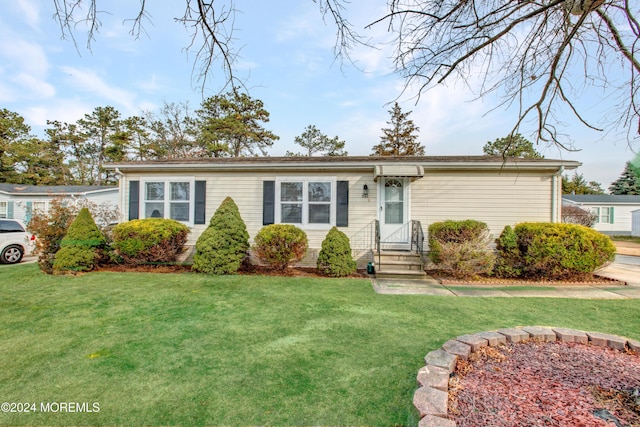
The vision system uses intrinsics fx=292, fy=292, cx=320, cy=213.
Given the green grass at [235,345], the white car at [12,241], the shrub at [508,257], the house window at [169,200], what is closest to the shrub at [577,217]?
the shrub at [508,257]

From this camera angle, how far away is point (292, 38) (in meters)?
3.47

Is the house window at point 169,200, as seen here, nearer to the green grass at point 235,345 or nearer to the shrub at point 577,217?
the green grass at point 235,345

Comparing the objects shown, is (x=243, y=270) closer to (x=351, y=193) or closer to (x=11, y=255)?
(x=351, y=193)

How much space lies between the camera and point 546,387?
7.09 ft

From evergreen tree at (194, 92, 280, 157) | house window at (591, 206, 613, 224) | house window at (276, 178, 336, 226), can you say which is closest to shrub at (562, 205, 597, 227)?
house window at (591, 206, 613, 224)

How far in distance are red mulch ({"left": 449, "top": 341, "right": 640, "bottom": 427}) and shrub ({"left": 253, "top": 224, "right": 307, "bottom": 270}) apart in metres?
5.05

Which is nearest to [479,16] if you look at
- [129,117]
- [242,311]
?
[242,311]

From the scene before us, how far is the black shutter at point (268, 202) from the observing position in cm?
866

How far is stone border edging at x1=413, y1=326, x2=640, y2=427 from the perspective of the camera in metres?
1.83

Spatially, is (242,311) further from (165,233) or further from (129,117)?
(129,117)

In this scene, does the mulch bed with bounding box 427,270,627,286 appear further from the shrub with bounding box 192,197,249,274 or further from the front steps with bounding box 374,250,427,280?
the shrub with bounding box 192,197,249,274

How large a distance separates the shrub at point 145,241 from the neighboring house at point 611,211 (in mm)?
28192


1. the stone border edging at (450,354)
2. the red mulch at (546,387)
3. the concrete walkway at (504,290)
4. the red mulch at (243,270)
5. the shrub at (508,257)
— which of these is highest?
the shrub at (508,257)

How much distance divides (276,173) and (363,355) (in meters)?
6.47
